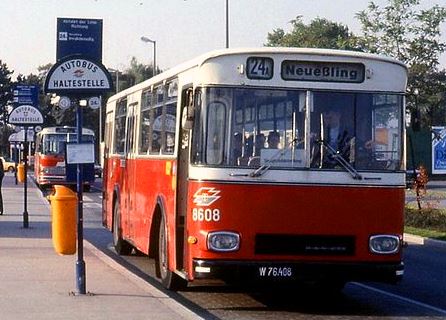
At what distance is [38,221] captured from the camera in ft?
93.6

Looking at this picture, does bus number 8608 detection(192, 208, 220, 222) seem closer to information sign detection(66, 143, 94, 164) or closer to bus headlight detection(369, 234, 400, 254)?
information sign detection(66, 143, 94, 164)

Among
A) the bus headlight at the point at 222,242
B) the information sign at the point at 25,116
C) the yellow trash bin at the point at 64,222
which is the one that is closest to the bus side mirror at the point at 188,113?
the bus headlight at the point at 222,242

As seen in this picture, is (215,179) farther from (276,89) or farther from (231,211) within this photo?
(276,89)

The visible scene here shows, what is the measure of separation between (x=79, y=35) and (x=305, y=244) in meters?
26.8

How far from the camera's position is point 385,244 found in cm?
1285

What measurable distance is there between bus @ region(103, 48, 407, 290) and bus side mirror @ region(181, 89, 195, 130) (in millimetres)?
17

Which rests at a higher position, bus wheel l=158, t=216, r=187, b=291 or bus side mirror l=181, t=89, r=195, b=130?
bus side mirror l=181, t=89, r=195, b=130

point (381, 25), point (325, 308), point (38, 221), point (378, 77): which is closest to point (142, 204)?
point (325, 308)

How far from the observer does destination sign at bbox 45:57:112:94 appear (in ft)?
45.9

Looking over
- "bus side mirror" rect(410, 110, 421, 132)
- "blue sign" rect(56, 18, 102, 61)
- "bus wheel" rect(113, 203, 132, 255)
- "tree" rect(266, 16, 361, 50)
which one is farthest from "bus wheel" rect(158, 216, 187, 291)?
"tree" rect(266, 16, 361, 50)

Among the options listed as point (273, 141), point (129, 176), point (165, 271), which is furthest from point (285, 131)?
point (129, 176)

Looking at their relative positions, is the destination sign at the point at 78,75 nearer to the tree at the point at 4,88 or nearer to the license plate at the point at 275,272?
the license plate at the point at 275,272

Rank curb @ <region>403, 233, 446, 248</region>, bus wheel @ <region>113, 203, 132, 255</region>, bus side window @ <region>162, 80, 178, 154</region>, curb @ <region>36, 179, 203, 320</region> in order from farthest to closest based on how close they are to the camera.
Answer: curb @ <region>403, 233, 446, 248</region>, bus wheel @ <region>113, 203, 132, 255</region>, bus side window @ <region>162, 80, 178, 154</region>, curb @ <region>36, 179, 203, 320</region>

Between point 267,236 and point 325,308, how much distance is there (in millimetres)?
1739
